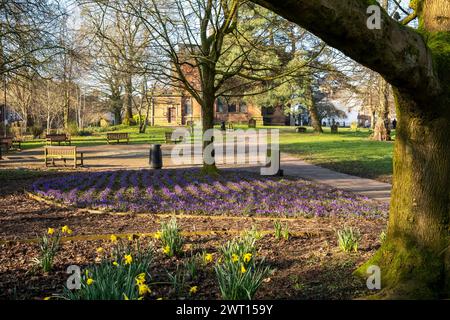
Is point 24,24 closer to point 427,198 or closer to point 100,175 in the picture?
point 100,175

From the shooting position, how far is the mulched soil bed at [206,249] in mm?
3836

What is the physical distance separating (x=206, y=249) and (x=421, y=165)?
2.65 meters

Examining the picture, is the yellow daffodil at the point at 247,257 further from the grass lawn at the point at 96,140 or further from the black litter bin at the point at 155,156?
the grass lawn at the point at 96,140

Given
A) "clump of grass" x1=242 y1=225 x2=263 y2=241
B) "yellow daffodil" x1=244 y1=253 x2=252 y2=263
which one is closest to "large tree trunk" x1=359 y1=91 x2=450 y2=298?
"yellow daffodil" x1=244 y1=253 x2=252 y2=263

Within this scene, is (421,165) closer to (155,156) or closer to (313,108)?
(155,156)

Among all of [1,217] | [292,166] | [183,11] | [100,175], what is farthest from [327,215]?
[292,166]

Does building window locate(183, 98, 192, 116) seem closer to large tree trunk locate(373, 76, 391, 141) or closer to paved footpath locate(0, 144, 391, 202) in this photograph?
large tree trunk locate(373, 76, 391, 141)

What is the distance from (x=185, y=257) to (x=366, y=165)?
13702mm

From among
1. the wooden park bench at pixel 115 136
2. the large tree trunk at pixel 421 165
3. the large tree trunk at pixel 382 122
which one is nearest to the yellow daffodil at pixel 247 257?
the large tree trunk at pixel 421 165

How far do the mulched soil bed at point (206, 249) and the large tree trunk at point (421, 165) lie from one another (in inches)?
17.2

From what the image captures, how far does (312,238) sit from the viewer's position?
5.80 m

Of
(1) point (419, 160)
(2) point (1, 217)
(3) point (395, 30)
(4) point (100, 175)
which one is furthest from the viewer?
(4) point (100, 175)

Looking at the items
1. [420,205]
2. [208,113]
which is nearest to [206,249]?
[420,205]

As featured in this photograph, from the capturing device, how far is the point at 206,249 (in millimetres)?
5227
